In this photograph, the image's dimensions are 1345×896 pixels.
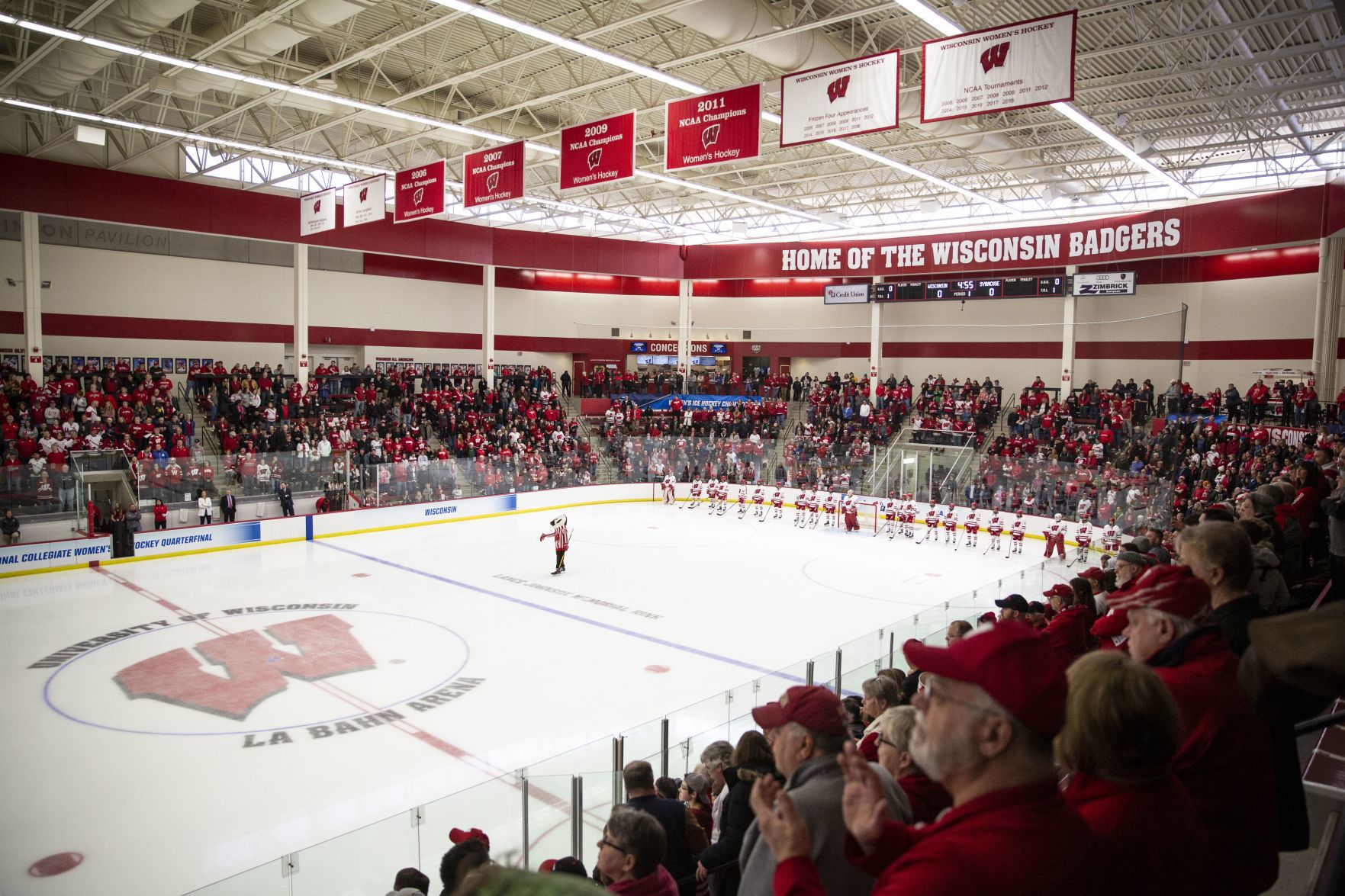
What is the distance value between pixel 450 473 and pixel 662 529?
6288mm

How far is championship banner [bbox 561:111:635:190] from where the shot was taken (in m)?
14.8

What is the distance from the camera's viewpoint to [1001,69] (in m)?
10.5

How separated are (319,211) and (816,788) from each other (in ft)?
77.3

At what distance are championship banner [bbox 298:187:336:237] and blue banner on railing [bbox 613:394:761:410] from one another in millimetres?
15527

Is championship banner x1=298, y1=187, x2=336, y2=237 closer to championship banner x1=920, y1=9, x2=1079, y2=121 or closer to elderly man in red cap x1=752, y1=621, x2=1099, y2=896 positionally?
championship banner x1=920, y1=9, x2=1079, y2=121

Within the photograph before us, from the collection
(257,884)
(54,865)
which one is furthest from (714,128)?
(54,865)

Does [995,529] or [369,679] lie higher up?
[995,529]

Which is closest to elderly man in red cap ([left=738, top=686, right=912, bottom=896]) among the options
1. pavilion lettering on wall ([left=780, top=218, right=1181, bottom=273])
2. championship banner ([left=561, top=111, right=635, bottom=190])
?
championship banner ([left=561, top=111, right=635, bottom=190])

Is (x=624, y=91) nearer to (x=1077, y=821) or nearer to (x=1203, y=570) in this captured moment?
(x=1203, y=570)

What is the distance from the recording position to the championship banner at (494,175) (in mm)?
17328

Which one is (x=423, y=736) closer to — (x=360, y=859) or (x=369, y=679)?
(x=369, y=679)

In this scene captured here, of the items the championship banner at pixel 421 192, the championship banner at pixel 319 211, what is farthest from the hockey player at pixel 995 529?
the championship banner at pixel 319 211

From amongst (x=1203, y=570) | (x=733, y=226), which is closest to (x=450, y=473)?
(x=733, y=226)

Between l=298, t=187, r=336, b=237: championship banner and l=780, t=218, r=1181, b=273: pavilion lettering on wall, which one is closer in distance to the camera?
l=298, t=187, r=336, b=237: championship banner
